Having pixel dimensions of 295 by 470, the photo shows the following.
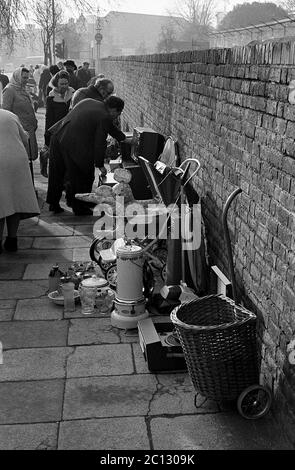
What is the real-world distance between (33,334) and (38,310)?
0.50m

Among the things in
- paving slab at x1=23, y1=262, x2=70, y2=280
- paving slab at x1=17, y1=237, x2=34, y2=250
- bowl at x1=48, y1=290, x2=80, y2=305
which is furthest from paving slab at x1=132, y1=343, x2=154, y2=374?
paving slab at x1=17, y1=237, x2=34, y2=250

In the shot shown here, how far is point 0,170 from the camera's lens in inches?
252

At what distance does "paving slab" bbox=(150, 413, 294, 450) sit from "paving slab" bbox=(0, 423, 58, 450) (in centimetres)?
56

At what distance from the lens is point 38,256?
6.85 meters

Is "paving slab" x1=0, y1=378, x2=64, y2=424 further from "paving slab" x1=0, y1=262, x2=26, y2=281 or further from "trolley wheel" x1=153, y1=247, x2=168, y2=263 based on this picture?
"paving slab" x1=0, y1=262, x2=26, y2=281

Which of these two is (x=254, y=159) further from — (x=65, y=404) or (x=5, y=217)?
(x=5, y=217)

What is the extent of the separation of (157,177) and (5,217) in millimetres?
1893

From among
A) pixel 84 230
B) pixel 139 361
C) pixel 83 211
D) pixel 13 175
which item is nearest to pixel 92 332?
pixel 139 361

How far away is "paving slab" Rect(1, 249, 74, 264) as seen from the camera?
670cm

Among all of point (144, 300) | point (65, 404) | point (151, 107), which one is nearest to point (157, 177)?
point (144, 300)

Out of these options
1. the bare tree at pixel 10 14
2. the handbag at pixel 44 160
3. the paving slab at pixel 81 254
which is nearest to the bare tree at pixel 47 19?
the bare tree at pixel 10 14

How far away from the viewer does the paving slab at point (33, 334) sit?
471 centimetres

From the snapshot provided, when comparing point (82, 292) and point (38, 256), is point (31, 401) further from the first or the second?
point (38, 256)

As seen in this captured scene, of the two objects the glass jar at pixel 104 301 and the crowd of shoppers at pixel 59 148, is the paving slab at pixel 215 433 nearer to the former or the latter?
the glass jar at pixel 104 301
